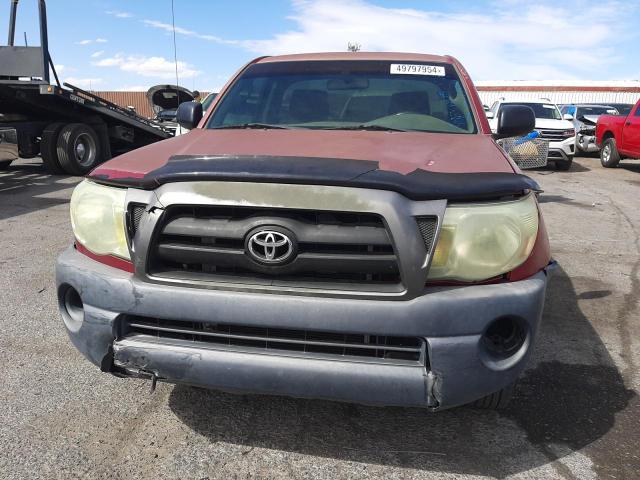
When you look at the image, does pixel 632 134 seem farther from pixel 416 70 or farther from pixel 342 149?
pixel 342 149

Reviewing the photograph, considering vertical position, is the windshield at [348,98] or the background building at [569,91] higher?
the windshield at [348,98]

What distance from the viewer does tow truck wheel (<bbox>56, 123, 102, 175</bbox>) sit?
10844 millimetres

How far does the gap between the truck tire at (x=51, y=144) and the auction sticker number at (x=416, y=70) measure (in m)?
8.94

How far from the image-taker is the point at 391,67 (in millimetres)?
3836

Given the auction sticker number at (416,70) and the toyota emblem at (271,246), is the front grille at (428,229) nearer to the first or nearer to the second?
the toyota emblem at (271,246)

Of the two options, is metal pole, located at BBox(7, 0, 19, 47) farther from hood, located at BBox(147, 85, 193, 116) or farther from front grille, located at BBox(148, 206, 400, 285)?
front grille, located at BBox(148, 206, 400, 285)

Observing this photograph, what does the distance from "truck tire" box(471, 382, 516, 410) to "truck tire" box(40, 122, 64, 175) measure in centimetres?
1040

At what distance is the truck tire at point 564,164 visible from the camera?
14586mm

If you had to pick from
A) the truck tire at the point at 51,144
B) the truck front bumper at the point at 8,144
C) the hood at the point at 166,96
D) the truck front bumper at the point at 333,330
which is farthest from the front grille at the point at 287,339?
the hood at the point at 166,96

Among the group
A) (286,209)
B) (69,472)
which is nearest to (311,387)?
(286,209)

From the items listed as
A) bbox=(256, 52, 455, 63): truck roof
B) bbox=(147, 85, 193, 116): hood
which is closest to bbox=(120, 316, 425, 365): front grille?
bbox=(256, 52, 455, 63): truck roof

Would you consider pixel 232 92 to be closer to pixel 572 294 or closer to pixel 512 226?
pixel 512 226

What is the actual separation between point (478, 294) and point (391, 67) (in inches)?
87.5

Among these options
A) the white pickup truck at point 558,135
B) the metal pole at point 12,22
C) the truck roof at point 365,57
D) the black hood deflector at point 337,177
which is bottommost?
the white pickup truck at point 558,135
